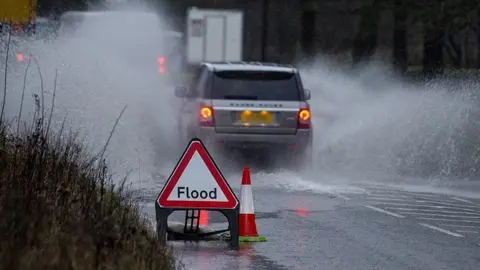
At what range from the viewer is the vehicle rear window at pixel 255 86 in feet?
71.8

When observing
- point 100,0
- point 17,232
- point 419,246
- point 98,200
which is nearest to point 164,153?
point 419,246

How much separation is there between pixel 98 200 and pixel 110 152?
1059cm

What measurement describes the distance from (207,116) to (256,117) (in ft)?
2.50

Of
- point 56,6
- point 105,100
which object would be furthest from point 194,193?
point 56,6

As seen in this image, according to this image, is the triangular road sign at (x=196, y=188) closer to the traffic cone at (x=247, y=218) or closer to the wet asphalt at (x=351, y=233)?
the wet asphalt at (x=351, y=233)

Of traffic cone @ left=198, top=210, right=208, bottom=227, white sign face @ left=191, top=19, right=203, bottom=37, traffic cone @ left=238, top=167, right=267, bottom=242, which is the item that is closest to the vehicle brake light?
traffic cone @ left=198, top=210, right=208, bottom=227

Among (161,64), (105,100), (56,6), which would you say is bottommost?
(105,100)

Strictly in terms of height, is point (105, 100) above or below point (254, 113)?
above

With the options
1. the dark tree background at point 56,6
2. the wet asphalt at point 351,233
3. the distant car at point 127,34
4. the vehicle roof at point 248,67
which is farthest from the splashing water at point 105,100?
the dark tree background at point 56,6

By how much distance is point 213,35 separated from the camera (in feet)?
170

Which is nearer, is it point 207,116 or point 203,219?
point 203,219

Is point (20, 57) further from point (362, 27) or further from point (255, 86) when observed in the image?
point (362, 27)

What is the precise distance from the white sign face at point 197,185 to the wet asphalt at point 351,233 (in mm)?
506

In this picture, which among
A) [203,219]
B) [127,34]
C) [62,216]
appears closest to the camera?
[62,216]
